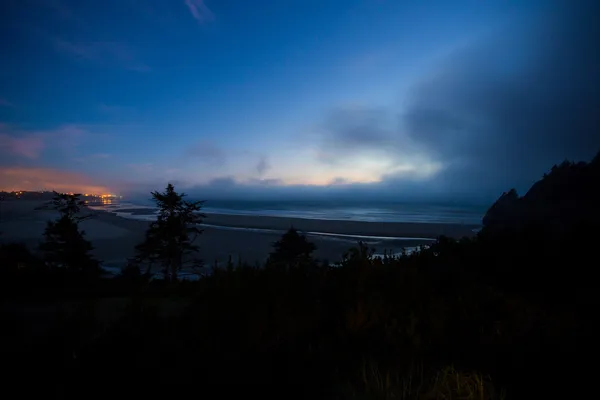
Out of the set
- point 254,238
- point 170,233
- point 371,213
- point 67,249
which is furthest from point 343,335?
point 371,213

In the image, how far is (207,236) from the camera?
29.1 meters

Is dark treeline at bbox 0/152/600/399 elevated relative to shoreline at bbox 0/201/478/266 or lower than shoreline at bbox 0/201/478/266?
elevated

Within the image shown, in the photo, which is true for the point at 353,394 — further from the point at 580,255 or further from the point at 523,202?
the point at 523,202

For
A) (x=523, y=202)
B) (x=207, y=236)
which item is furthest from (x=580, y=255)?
(x=207, y=236)

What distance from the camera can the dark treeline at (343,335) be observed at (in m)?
2.53

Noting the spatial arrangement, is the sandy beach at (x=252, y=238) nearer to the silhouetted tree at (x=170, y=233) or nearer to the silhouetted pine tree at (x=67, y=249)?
the silhouetted tree at (x=170, y=233)

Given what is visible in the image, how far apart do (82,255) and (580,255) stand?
16606 mm

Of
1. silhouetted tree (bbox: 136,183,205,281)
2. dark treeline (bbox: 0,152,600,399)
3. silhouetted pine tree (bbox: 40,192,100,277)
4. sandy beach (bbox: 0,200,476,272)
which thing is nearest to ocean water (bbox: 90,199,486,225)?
sandy beach (bbox: 0,200,476,272)

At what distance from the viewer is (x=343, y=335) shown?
3377mm

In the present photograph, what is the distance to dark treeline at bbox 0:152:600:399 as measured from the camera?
253 cm

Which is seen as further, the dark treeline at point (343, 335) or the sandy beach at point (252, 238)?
the sandy beach at point (252, 238)

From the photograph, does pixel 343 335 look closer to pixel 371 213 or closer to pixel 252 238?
pixel 252 238

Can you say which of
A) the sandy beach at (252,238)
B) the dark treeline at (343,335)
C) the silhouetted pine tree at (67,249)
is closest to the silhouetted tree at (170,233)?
the silhouetted pine tree at (67,249)

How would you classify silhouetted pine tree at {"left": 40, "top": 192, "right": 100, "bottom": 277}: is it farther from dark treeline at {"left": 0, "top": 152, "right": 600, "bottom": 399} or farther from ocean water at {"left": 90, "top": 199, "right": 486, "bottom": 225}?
ocean water at {"left": 90, "top": 199, "right": 486, "bottom": 225}
